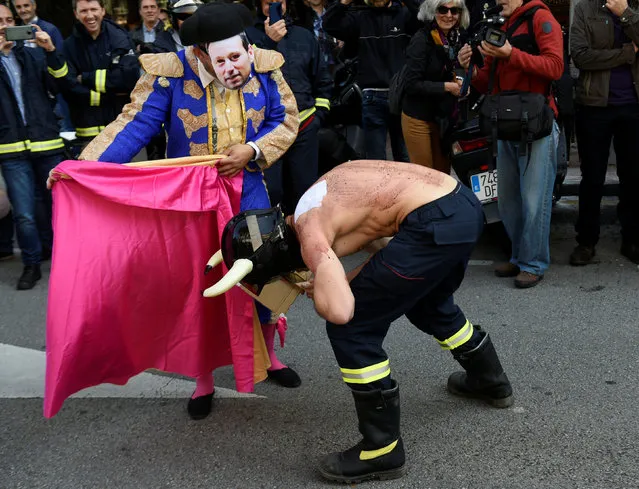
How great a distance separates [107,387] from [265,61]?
1.74 meters

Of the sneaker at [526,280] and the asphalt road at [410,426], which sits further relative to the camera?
the sneaker at [526,280]

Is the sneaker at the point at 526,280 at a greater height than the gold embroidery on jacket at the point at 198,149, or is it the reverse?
the gold embroidery on jacket at the point at 198,149

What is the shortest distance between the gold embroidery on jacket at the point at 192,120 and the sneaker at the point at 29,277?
2586 millimetres

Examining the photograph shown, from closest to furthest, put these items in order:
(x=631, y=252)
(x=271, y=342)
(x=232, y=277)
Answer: (x=232, y=277) < (x=271, y=342) < (x=631, y=252)

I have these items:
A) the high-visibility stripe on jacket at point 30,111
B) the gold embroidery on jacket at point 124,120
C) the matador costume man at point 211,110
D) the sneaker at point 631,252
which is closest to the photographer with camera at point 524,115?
the sneaker at point 631,252

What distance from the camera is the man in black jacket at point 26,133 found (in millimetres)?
5375

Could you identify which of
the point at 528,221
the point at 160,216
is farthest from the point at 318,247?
the point at 528,221

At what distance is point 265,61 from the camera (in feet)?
11.5

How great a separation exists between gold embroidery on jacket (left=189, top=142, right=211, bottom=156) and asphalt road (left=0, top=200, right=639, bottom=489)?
114 cm

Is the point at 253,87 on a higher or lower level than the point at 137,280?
higher

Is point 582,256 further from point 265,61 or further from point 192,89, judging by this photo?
point 192,89

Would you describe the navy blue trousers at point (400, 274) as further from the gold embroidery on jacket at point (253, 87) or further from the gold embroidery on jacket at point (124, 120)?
the gold embroidery on jacket at point (124, 120)

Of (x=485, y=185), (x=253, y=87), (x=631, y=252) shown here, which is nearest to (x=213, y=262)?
(x=253, y=87)

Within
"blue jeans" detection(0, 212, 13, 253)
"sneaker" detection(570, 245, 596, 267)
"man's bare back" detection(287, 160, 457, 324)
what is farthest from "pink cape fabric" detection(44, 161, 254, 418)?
"blue jeans" detection(0, 212, 13, 253)
